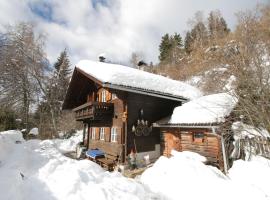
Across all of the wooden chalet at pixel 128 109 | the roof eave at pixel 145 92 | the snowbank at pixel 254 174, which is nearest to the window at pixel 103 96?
the wooden chalet at pixel 128 109

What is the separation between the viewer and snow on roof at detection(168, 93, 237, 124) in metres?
10.8

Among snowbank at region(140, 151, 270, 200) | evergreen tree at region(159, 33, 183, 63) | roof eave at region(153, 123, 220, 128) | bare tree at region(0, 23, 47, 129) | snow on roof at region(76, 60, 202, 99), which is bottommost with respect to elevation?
snowbank at region(140, 151, 270, 200)

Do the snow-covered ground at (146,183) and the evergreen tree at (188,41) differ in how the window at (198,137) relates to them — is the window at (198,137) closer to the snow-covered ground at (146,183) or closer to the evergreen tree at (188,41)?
the snow-covered ground at (146,183)

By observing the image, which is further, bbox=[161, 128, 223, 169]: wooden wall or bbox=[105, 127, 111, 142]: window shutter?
bbox=[105, 127, 111, 142]: window shutter

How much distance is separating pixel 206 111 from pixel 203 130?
1244mm

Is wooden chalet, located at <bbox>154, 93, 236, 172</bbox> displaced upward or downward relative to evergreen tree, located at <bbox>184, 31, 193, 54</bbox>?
downward

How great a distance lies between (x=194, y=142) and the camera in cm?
1228

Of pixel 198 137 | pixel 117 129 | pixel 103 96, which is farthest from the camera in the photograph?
pixel 103 96

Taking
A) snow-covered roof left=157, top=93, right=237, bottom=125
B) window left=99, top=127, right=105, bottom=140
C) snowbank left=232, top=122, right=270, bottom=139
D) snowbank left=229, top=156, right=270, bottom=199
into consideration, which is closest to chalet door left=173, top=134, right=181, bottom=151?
snow-covered roof left=157, top=93, right=237, bottom=125

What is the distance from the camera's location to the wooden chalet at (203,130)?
10.4 meters

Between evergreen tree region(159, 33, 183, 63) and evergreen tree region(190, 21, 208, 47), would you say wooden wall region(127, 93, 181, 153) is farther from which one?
evergreen tree region(159, 33, 183, 63)

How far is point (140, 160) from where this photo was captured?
1417cm

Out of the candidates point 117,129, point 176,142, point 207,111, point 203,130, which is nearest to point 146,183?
point 203,130

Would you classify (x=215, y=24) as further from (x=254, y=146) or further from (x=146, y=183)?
(x=146, y=183)
